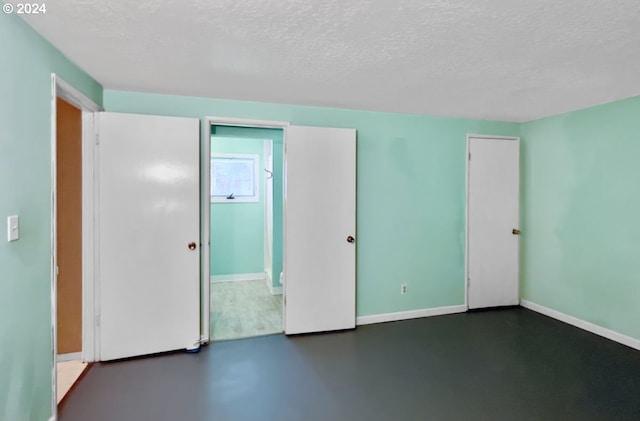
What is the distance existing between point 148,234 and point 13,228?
121 cm

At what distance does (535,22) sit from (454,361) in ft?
7.96

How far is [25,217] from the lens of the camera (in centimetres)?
173

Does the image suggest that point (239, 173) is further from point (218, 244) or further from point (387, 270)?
point (387, 270)

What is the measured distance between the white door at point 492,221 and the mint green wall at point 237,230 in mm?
3269

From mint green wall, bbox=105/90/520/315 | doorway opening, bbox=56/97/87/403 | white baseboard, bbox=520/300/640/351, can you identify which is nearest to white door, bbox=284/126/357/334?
mint green wall, bbox=105/90/520/315

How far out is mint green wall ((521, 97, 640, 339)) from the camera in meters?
3.07

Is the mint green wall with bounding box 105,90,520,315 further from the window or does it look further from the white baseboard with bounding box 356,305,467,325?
the window

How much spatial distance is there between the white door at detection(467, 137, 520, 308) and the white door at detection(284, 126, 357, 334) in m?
1.55

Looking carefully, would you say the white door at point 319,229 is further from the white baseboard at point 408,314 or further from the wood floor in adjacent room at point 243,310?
the wood floor in adjacent room at point 243,310

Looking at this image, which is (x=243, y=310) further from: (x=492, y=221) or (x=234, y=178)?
(x=492, y=221)


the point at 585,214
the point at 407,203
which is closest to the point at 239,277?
the point at 407,203

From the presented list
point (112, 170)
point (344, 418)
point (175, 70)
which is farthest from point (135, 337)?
point (175, 70)

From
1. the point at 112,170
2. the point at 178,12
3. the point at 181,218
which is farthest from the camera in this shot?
the point at 181,218

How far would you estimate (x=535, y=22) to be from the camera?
1710 mm
